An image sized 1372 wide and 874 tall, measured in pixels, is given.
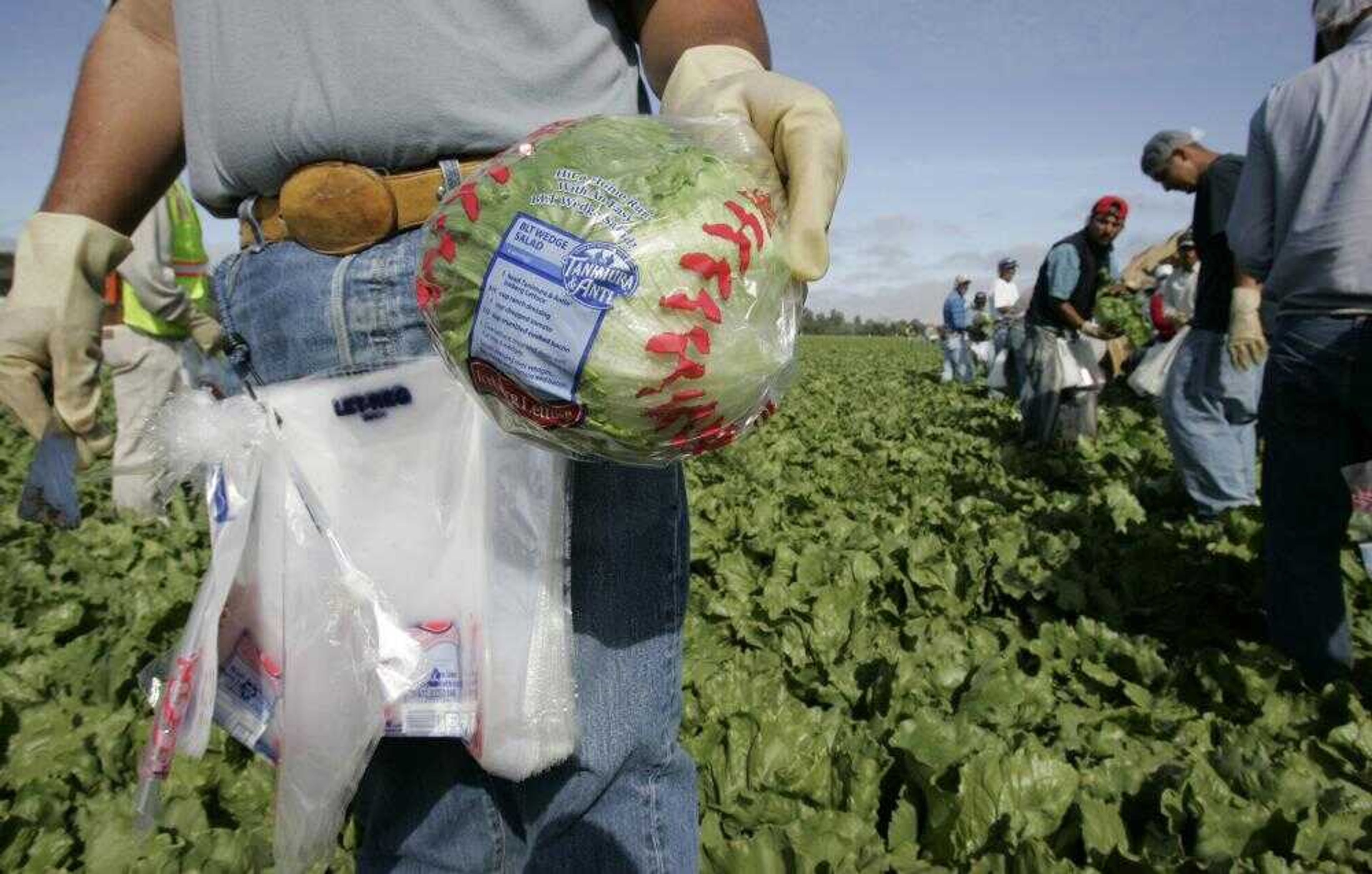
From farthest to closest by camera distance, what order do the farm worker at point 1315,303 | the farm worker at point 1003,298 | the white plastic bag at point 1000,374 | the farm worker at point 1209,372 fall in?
the farm worker at point 1003,298, the white plastic bag at point 1000,374, the farm worker at point 1209,372, the farm worker at point 1315,303

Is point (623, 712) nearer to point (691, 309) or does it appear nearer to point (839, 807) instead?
point (691, 309)

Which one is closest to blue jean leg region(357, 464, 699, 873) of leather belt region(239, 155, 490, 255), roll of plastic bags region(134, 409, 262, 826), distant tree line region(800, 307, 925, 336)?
roll of plastic bags region(134, 409, 262, 826)

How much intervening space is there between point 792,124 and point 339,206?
64 centimetres

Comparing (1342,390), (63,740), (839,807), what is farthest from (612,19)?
(63,740)

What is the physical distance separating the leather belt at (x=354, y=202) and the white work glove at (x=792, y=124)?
32cm

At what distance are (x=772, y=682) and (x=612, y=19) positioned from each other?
2456 mm

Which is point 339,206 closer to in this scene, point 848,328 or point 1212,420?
point 1212,420

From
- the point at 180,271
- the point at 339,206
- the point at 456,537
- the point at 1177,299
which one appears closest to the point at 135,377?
the point at 180,271

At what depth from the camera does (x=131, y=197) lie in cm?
154

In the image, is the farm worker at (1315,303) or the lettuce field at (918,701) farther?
the farm worker at (1315,303)

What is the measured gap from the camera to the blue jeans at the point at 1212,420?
4.41m

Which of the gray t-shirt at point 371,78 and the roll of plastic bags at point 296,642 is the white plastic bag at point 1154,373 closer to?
the gray t-shirt at point 371,78

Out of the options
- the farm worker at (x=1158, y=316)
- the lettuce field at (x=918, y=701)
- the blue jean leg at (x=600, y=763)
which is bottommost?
the lettuce field at (x=918, y=701)

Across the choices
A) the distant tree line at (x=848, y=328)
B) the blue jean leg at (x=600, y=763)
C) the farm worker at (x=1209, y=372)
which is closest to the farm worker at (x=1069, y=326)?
the farm worker at (x=1209, y=372)
